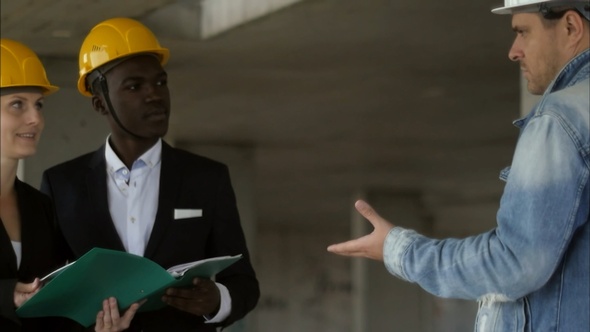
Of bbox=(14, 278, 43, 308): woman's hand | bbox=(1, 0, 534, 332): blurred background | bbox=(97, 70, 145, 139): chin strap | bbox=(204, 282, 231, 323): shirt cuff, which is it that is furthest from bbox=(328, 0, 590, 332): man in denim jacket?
bbox=(1, 0, 534, 332): blurred background

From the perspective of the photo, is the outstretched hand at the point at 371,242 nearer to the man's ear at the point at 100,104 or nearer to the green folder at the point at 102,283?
the green folder at the point at 102,283

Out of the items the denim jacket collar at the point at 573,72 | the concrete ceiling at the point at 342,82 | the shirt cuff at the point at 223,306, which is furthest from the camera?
the concrete ceiling at the point at 342,82

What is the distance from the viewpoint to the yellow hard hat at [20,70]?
4.65m

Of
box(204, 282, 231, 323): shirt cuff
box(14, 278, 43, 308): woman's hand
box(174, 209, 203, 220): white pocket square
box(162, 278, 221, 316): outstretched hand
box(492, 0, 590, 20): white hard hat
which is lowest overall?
box(204, 282, 231, 323): shirt cuff

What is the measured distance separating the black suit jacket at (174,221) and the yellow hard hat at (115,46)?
1.43ft

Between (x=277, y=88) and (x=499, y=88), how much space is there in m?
2.40

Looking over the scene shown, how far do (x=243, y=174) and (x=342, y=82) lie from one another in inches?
185

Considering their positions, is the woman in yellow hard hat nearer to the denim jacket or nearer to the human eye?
the human eye

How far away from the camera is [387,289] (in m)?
23.9

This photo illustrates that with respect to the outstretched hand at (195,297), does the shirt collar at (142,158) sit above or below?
above

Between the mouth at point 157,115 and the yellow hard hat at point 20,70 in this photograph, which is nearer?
the yellow hard hat at point 20,70

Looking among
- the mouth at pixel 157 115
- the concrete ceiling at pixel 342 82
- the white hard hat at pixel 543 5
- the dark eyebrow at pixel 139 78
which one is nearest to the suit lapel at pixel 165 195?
the mouth at pixel 157 115

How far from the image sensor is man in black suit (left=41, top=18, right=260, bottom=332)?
4.59 metres

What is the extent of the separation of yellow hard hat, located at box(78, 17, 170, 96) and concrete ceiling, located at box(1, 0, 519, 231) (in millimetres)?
3976
